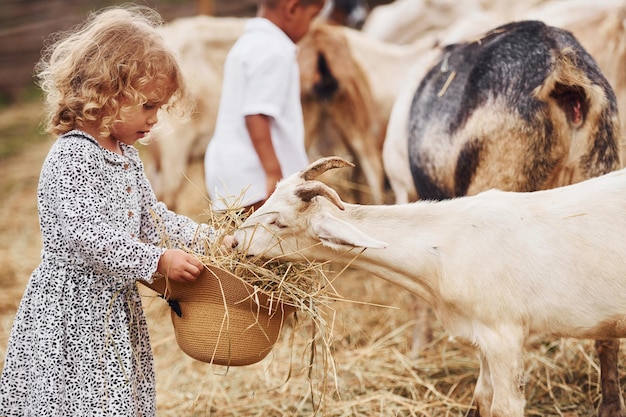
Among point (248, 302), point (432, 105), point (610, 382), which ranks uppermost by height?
point (432, 105)

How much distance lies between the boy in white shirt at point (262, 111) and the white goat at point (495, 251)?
102 cm

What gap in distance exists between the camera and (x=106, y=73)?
255cm

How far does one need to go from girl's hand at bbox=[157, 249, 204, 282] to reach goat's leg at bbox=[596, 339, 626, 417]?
1.70m

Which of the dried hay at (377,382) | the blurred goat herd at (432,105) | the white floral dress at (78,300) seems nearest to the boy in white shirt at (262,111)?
the blurred goat herd at (432,105)

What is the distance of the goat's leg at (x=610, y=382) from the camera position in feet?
10.5

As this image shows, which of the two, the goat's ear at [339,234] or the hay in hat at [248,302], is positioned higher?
the goat's ear at [339,234]

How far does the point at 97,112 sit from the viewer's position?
2.62 m

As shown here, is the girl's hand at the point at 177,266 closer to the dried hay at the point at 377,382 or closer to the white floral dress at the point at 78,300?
the white floral dress at the point at 78,300

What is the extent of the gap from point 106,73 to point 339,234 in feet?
2.92

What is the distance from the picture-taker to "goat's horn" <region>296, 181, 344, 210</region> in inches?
103

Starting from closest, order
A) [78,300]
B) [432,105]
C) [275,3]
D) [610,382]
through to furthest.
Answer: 1. [78,300]
2. [610,382]
3. [432,105]
4. [275,3]

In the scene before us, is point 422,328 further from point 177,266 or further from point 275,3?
point 177,266

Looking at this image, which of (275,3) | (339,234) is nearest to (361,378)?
(339,234)

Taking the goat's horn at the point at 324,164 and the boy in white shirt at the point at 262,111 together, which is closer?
the goat's horn at the point at 324,164
